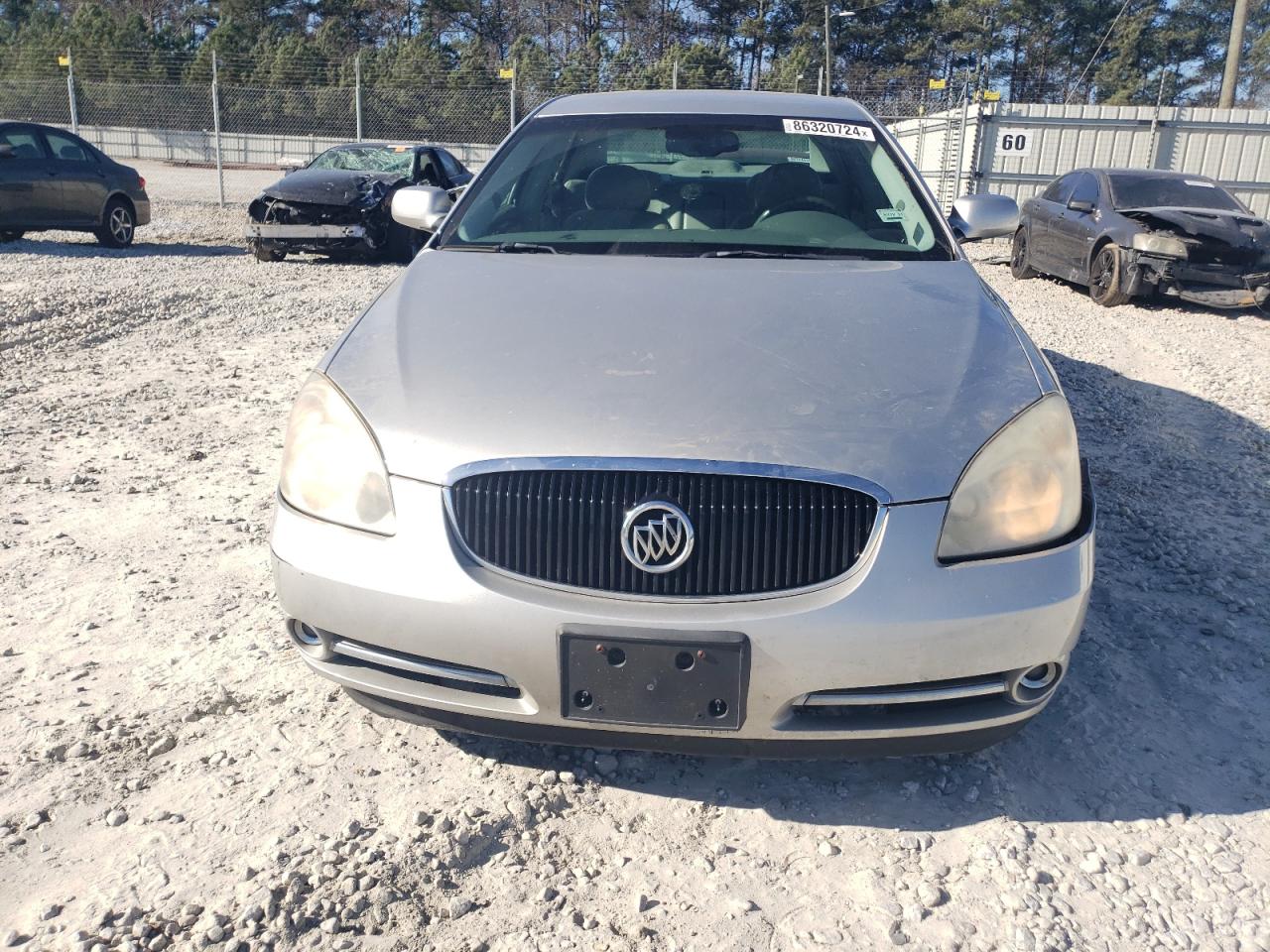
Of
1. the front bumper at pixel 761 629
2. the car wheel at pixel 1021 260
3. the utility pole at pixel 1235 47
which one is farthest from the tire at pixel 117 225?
the utility pole at pixel 1235 47

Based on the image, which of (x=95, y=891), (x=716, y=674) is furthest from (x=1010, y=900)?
(x=95, y=891)

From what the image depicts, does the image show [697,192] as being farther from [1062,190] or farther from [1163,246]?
[1062,190]

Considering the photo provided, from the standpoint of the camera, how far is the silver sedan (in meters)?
2.00

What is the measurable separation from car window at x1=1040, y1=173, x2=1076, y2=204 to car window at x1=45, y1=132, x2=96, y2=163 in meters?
11.7

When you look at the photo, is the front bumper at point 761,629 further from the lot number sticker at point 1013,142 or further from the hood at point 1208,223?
the lot number sticker at point 1013,142

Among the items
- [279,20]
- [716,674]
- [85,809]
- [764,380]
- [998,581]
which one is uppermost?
[279,20]

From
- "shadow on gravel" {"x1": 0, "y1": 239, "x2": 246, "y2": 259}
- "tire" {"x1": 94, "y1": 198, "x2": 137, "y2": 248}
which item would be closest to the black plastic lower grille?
"shadow on gravel" {"x1": 0, "y1": 239, "x2": 246, "y2": 259}

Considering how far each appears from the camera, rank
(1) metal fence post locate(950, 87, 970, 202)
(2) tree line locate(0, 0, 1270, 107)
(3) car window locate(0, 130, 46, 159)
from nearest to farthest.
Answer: (3) car window locate(0, 130, 46, 159) → (1) metal fence post locate(950, 87, 970, 202) → (2) tree line locate(0, 0, 1270, 107)

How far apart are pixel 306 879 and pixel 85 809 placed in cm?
58

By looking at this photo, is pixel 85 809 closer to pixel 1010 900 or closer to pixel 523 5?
pixel 1010 900

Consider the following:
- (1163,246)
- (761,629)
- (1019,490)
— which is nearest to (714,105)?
(1019,490)

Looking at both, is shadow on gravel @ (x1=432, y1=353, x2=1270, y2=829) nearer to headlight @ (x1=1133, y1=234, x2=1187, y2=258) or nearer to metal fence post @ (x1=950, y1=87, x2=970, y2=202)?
headlight @ (x1=1133, y1=234, x2=1187, y2=258)

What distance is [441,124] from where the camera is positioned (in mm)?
29641

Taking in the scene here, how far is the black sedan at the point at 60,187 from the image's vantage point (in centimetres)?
1198
